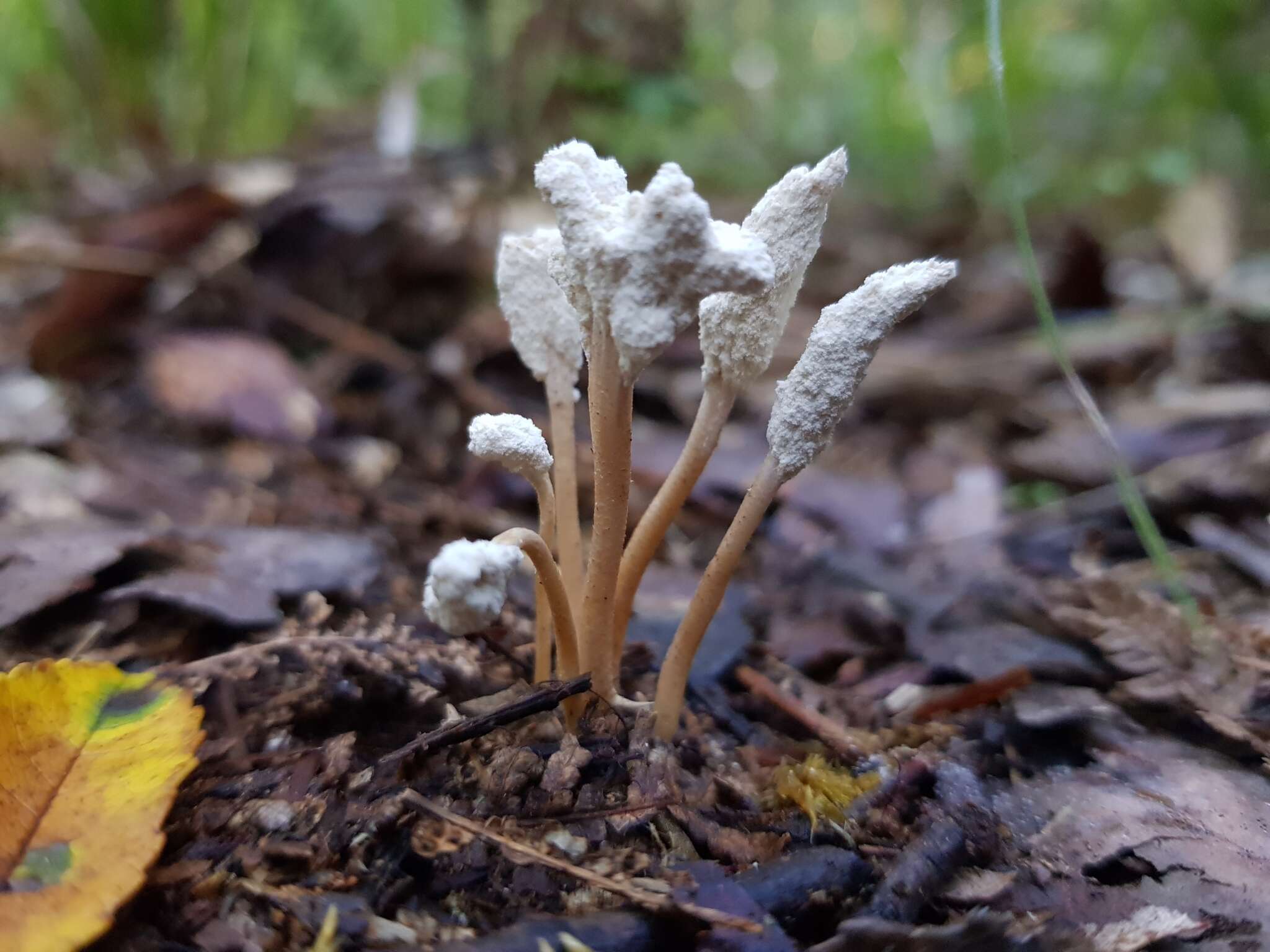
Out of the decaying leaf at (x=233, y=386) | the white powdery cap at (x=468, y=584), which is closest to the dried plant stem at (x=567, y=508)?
the white powdery cap at (x=468, y=584)

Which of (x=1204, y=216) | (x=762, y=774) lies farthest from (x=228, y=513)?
(x=1204, y=216)

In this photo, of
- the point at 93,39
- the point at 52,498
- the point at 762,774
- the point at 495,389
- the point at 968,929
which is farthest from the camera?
the point at 93,39

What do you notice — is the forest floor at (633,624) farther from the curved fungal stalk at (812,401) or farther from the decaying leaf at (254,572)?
the curved fungal stalk at (812,401)

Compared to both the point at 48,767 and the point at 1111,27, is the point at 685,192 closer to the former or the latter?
the point at 48,767

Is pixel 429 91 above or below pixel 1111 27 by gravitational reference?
above

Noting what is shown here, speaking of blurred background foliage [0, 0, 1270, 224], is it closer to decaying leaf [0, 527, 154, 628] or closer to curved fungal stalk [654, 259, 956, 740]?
decaying leaf [0, 527, 154, 628]

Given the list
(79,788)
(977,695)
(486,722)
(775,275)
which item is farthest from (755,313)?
(79,788)

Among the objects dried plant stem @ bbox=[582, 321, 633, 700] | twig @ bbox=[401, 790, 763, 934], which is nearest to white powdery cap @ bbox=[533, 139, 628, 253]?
dried plant stem @ bbox=[582, 321, 633, 700]

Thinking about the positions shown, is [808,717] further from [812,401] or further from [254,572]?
[254,572]
